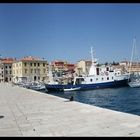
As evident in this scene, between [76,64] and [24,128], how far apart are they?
496 ft

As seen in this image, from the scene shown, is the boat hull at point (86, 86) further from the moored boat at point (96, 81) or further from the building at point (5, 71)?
the building at point (5, 71)

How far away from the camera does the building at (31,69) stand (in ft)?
412

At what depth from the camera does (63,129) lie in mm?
8023

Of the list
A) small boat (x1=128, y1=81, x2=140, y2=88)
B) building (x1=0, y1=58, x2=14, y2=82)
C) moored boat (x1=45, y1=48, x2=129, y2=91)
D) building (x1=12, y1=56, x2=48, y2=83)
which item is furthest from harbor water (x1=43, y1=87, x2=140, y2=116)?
building (x1=0, y1=58, x2=14, y2=82)

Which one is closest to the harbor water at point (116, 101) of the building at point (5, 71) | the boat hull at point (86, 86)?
the boat hull at point (86, 86)

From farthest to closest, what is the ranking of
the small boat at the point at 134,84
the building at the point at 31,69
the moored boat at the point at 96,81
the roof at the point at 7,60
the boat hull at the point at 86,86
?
the roof at the point at 7,60 < the building at the point at 31,69 < the small boat at the point at 134,84 < the moored boat at the point at 96,81 < the boat hull at the point at 86,86

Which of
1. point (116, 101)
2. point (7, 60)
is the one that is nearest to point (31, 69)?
point (7, 60)

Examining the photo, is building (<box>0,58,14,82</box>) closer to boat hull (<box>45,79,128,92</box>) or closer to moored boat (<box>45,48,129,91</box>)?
moored boat (<box>45,48,129,91</box>)

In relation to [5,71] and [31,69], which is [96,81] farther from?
[5,71]

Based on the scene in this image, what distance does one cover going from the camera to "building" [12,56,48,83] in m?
125

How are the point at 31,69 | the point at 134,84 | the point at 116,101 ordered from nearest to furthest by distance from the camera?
the point at 116,101 → the point at 134,84 → the point at 31,69

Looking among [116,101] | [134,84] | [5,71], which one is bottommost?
[116,101]

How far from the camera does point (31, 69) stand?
416 ft
